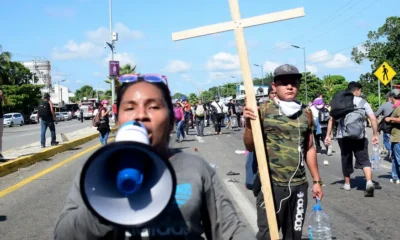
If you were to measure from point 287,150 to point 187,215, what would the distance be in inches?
96.6

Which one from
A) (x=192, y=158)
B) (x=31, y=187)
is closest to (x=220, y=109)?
(x=31, y=187)

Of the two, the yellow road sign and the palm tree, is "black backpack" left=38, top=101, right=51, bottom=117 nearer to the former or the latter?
Result: the yellow road sign

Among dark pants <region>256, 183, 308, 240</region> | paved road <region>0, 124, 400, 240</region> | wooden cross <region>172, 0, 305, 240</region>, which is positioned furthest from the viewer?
paved road <region>0, 124, 400, 240</region>

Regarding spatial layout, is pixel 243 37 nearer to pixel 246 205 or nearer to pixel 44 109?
pixel 246 205

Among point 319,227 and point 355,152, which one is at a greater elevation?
point 355,152

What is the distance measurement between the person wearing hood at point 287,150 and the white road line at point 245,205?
220 cm

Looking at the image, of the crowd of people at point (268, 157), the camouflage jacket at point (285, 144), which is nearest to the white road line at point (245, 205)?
the crowd of people at point (268, 157)

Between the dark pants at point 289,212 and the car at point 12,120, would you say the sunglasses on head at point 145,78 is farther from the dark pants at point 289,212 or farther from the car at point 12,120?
the car at point 12,120

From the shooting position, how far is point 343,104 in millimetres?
8633

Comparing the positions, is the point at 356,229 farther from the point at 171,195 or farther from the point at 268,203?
the point at 171,195

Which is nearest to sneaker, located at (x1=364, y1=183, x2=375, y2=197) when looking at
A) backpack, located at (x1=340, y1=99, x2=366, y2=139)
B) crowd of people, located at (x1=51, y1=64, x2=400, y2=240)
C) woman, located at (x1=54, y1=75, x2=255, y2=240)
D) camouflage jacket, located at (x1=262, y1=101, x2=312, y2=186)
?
crowd of people, located at (x1=51, y1=64, x2=400, y2=240)

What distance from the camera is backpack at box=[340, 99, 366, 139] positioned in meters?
8.43

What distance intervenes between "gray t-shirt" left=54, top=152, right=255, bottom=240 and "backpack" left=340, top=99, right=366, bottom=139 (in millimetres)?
6895

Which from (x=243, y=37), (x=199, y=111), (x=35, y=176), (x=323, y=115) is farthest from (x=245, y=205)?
(x=199, y=111)
